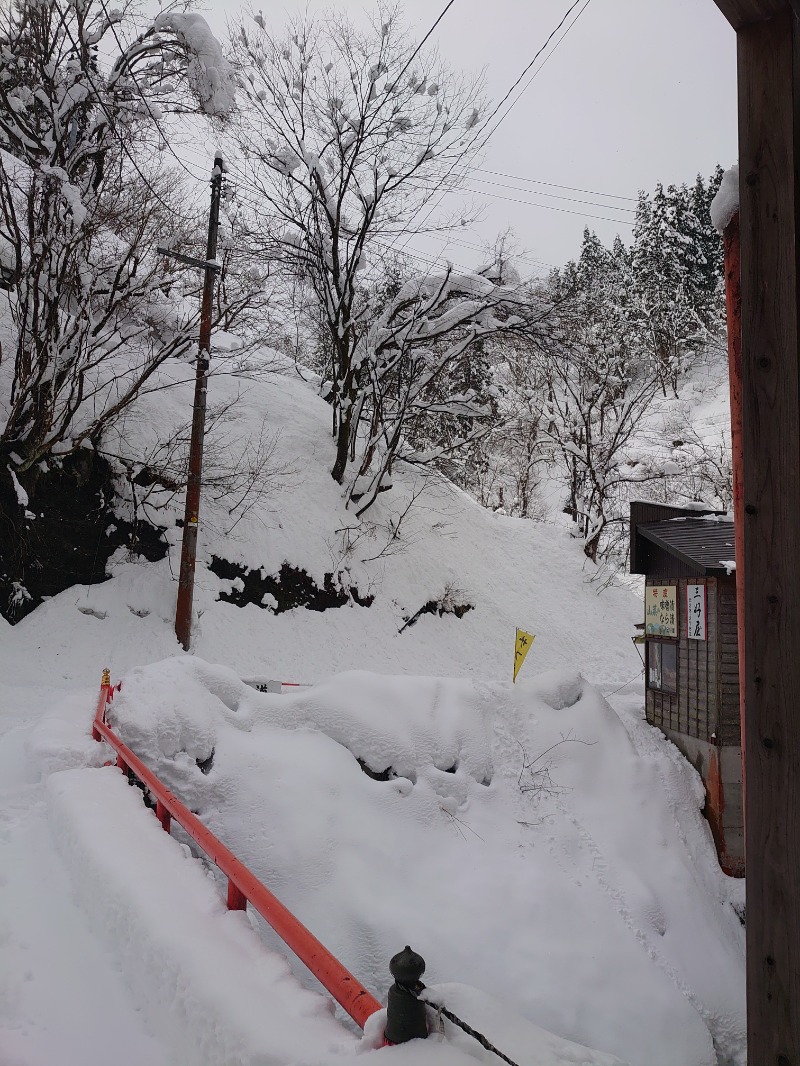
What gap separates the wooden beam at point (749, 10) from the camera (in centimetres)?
192

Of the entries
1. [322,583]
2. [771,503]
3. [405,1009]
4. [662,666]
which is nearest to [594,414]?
[322,583]

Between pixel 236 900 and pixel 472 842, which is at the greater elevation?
pixel 236 900

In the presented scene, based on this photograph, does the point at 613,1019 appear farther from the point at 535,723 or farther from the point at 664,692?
the point at 664,692

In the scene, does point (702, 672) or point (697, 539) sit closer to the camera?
point (702, 672)

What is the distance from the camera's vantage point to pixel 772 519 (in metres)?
1.88

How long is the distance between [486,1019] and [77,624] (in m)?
10.9

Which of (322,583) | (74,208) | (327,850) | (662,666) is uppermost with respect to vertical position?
(74,208)

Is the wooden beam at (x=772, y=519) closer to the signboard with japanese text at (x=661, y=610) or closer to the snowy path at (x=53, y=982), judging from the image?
the snowy path at (x=53, y=982)

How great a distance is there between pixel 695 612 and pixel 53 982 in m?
10.4

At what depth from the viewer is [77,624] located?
1164cm

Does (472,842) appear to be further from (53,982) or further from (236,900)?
(53,982)

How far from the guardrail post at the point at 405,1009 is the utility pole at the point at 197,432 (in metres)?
Answer: 10.3

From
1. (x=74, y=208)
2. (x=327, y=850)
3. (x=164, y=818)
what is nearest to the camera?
(x=164, y=818)

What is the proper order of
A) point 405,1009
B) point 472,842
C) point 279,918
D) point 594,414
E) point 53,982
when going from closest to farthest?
point 405,1009 < point 279,918 < point 53,982 < point 472,842 < point 594,414
